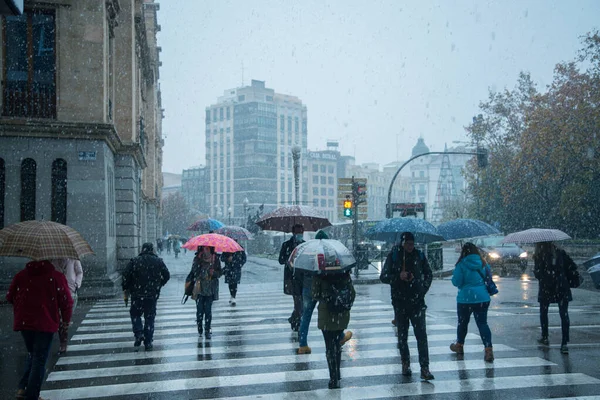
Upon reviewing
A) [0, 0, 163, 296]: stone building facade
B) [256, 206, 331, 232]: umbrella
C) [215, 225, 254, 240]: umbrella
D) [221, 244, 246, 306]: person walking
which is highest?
[0, 0, 163, 296]: stone building facade

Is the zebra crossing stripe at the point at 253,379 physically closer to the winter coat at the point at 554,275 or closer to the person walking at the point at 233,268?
the winter coat at the point at 554,275

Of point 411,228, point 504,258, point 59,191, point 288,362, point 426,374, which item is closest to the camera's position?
point 426,374

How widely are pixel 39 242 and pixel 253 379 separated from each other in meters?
3.24

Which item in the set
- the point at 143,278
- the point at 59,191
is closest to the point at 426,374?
the point at 143,278

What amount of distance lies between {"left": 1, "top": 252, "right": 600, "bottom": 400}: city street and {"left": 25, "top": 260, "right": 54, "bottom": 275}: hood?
166cm

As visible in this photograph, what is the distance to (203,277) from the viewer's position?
1138 centimetres

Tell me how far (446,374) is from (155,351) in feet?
15.5

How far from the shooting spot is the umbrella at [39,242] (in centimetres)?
698

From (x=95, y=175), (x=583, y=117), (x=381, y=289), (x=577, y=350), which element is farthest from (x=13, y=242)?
(x=583, y=117)

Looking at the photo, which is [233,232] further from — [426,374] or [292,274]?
[426,374]

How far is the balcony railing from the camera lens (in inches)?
760

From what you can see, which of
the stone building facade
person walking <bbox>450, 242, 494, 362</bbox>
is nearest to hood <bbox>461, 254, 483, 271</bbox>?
person walking <bbox>450, 242, 494, 362</bbox>

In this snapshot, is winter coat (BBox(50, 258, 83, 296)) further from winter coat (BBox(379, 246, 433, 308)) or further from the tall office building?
the tall office building

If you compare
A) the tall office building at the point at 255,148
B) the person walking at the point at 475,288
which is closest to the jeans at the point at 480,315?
the person walking at the point at 475,288
